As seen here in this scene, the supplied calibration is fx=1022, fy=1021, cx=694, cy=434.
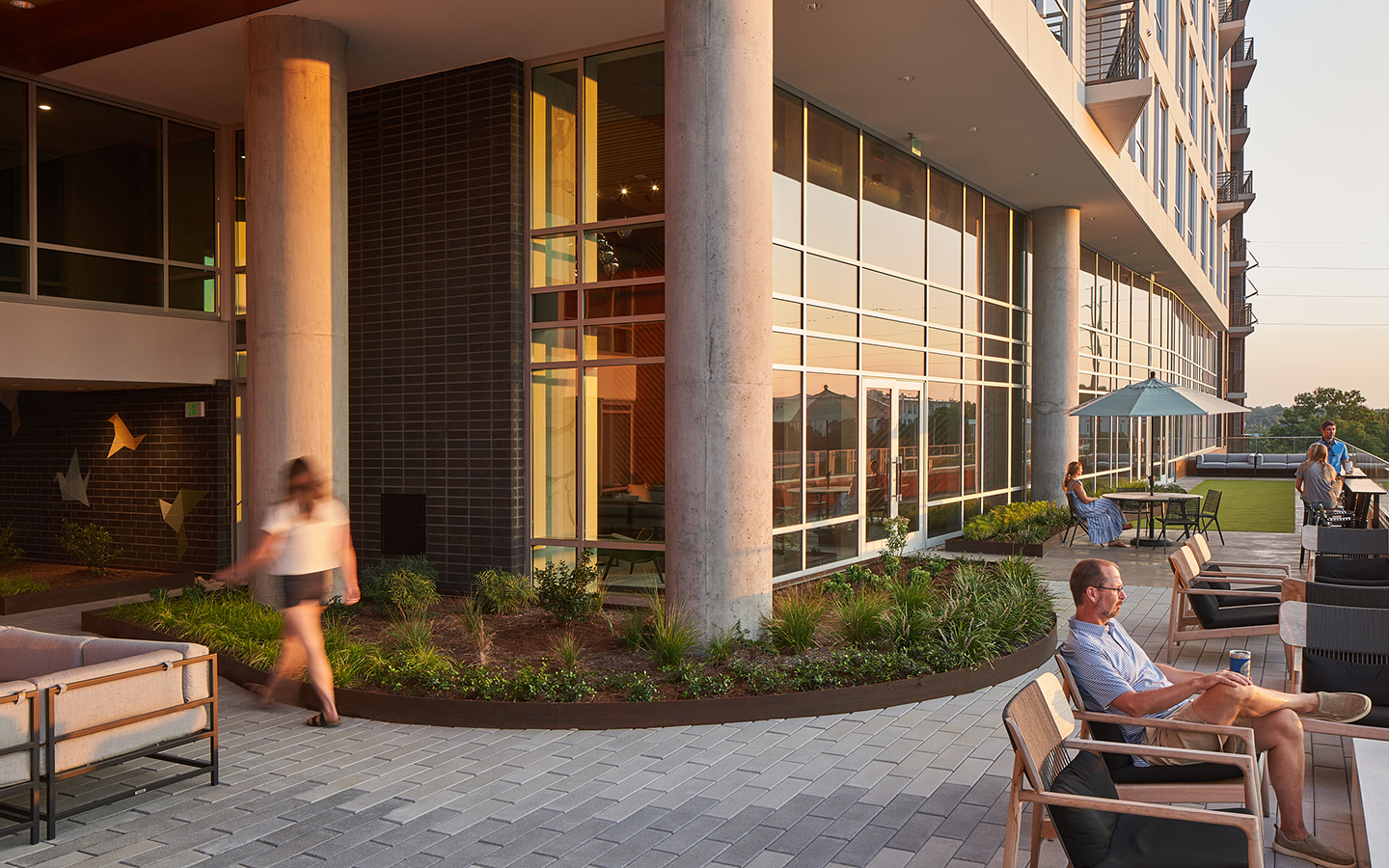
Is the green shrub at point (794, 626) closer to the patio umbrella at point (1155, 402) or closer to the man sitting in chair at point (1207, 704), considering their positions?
the man sitting in chair at point (1207, 704)

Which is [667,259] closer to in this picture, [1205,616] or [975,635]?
[975,635]

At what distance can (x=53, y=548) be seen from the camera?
15438mm

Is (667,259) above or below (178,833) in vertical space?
above

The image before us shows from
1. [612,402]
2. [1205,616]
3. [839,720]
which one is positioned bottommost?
[839,720]

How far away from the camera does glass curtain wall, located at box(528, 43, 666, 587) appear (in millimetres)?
11320

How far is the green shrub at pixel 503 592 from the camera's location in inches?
396

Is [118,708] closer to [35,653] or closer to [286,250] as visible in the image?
[35,653]

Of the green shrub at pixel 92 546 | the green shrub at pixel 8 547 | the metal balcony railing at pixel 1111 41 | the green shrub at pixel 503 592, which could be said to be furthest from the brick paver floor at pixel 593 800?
the metal balcony railing at pixel 1111 41

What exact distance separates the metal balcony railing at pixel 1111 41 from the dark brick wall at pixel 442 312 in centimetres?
974

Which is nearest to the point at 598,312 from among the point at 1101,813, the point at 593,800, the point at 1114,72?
the point at 593,800

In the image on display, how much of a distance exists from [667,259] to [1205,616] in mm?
5131

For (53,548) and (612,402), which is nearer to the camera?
(612,402)

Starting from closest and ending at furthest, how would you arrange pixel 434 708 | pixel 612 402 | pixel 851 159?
pixel 434 708, pixel 612 402, pixel 851 159

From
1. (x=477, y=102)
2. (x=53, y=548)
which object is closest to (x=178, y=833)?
(x=477, y=102)
